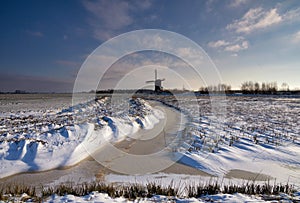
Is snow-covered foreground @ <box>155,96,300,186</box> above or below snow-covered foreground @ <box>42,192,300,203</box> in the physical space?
below

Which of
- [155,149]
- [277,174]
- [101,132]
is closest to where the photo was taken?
[277,174]

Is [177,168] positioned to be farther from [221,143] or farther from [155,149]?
[221,143]

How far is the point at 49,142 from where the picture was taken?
22.0ft

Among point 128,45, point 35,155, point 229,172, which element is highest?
point 128,45

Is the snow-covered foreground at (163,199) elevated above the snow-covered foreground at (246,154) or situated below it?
above

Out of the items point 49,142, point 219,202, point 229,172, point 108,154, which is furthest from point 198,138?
point 49,142

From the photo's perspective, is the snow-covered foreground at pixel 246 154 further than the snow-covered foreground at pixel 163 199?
Yes

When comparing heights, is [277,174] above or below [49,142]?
below

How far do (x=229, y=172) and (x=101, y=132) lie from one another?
18.7ft

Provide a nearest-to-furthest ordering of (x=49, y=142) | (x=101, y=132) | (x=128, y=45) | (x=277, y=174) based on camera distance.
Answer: (x=277, y=174), (x=49, y=142), (x=101, y=132), (x=128, y=45)

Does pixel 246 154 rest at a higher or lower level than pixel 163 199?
lower

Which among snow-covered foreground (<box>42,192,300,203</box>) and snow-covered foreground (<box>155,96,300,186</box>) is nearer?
snow-covered foreground (<box>42,192,300,203</box>)

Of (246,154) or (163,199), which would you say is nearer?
(163,199)

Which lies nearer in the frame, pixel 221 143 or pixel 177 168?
pixel 177 168
